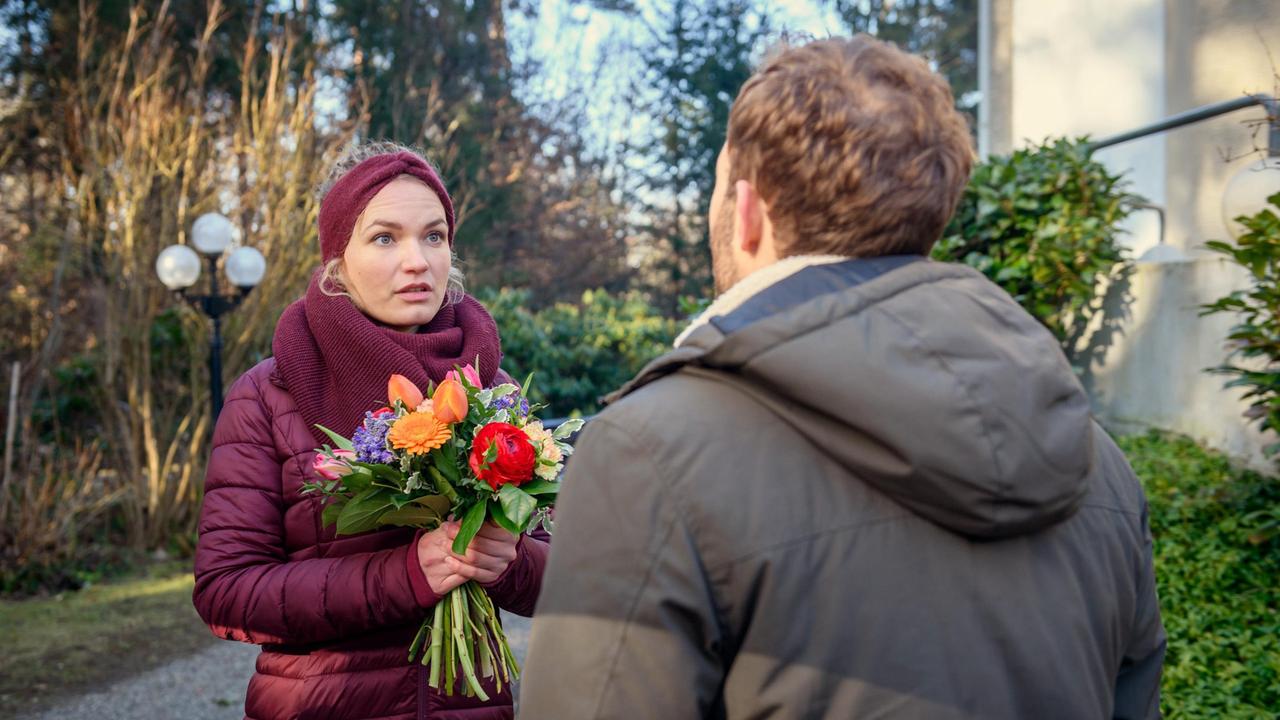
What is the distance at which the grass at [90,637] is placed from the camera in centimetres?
659

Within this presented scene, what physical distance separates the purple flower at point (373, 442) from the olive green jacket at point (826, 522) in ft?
2.88

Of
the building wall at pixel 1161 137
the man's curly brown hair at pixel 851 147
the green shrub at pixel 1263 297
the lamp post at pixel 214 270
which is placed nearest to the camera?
the man's curly brown hair at pixel 851 147

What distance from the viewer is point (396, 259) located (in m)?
2.46

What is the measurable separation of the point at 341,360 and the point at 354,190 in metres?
0.41

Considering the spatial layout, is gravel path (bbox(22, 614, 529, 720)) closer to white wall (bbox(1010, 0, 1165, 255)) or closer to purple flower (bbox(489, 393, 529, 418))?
purple flower (bbox(489, 393, 529, 418))

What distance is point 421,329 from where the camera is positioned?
2615 millimetres

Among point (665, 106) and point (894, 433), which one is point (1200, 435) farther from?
point (665, 106)

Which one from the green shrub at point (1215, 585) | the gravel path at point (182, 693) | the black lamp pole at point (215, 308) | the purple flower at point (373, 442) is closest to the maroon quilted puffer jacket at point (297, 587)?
the purple flower at point (373, 442)

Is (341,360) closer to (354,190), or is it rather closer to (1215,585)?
(354,190)

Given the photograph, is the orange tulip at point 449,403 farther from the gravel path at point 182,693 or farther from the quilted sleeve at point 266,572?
the gravel path at point 182,693

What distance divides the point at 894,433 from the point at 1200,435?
605cm

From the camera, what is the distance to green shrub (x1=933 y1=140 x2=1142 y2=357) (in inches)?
264

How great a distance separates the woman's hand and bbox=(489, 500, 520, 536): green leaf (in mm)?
100

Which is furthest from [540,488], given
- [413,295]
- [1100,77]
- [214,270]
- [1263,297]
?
[214,270]
